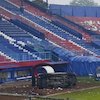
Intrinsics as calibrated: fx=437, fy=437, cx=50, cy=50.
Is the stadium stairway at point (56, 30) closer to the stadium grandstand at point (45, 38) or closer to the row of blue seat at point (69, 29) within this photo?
the stadium grandstand at point (45, 38)

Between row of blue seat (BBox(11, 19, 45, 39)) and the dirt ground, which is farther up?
row of blue seat (BBox(11, 19, 45, 39))

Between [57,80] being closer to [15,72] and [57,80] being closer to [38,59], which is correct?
[15,72]

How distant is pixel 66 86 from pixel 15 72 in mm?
7152

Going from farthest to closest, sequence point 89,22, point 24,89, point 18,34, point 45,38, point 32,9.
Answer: point 89,22 < point 32,9 < point 45,38 < point 18,34 < point 24,89

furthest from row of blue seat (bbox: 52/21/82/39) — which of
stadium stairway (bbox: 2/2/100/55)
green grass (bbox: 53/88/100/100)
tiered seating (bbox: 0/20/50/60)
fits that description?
green grass (bbox: 53/88/100/100)

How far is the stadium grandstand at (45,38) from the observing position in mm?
44363

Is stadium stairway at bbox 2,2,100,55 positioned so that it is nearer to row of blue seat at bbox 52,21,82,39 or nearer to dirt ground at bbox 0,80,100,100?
row of blue seat at bbox 52,21,82,39

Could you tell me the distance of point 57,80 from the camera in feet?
118

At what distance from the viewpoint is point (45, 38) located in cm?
5575

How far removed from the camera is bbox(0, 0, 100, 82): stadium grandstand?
44363 millimetres

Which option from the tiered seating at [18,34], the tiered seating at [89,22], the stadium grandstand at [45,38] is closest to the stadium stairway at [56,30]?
the stadium grandstand at [45,38]

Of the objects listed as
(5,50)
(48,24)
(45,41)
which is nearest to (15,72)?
(5,50)

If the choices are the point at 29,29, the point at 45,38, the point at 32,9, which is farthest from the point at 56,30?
the point at 32,9

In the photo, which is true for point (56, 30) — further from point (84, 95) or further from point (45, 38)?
point (84, 95)
